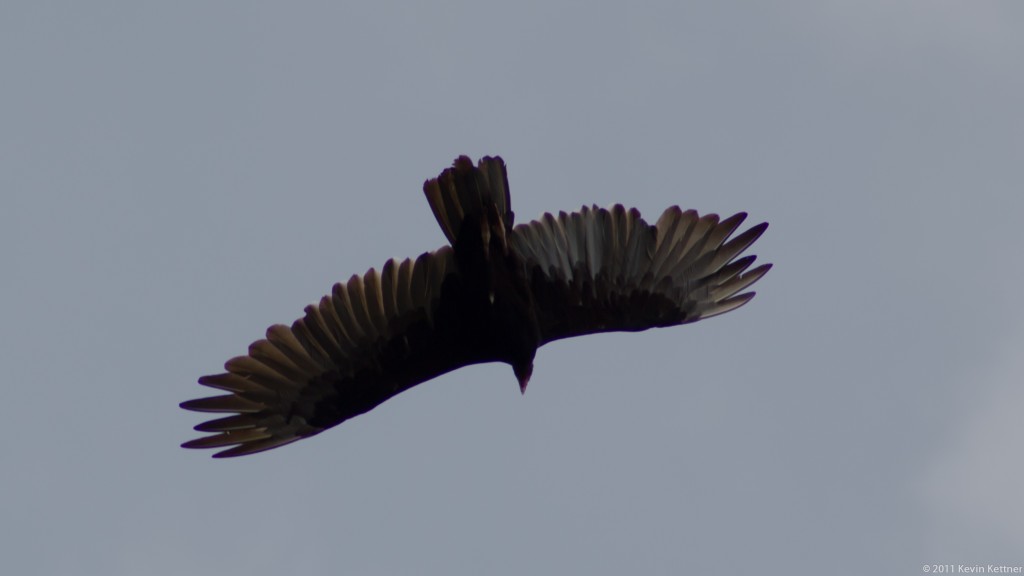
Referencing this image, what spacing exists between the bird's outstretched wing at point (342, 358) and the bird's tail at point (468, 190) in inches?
18.2

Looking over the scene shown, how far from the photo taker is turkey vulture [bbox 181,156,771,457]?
9.10 meters

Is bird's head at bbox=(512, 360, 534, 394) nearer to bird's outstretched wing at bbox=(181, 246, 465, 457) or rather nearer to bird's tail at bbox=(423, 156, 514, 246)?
bird's outstretched wing at bbox=(181, 246, 465, 457)

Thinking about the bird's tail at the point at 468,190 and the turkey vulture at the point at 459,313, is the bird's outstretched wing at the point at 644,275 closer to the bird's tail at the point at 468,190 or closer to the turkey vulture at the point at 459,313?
the turkey vulture at the point at 459,313

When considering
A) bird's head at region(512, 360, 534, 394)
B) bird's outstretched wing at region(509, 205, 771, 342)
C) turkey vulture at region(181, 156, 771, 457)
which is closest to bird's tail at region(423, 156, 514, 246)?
turkey vulture at region(181, 156, 771, 457)

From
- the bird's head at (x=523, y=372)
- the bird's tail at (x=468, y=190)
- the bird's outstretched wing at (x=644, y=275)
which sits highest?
the bird's tail at (x=468, y=190)

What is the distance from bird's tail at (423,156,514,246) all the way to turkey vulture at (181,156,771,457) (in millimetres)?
378

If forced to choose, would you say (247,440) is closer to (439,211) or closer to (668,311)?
(439,211)

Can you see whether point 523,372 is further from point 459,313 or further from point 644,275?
point 644,275

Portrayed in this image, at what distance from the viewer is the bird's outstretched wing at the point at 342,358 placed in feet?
30.0

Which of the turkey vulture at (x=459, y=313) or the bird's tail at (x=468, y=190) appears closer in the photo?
the bird's tail at (x=468, y=190)

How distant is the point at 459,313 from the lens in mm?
9180

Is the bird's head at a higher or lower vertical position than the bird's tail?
lower

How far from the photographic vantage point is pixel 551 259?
30.0ft

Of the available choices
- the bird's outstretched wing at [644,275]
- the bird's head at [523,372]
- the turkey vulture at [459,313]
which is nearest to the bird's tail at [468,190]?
the turkey vulture at [459,313]
